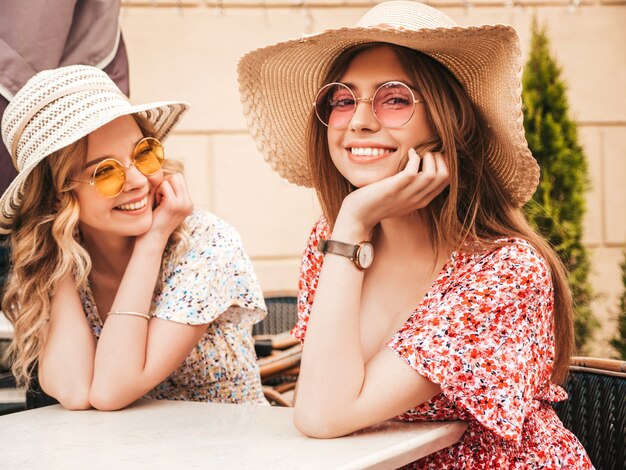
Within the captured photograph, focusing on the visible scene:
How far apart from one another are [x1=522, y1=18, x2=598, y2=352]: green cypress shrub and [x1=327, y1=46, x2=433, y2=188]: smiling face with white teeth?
3693 mm

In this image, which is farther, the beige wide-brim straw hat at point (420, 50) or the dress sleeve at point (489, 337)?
the beige wide-brim straw hat at point (420, 50)

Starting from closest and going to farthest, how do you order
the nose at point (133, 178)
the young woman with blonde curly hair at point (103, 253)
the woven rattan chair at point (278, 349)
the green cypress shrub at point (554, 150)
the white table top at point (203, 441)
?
the white table top at point (203, 441)
the young woman with blonde curly hair at point (103, 253)
the nose at point (133, 178)
the woven rattan chair at point (278, 349)
the green cypress shrub at point (554, 150)

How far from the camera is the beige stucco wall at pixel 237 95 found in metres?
5.89

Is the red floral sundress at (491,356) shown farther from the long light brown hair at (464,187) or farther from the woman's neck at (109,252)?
the woman's neck at (109,252)

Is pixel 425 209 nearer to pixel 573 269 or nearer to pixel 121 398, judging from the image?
pixel 121 398

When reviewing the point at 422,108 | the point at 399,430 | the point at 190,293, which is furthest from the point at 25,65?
the point at 399,430

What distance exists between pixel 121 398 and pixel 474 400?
3.18 feet

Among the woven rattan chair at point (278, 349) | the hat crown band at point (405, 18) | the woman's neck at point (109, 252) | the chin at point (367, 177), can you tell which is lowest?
the woven rattan chair at point (278, 349)

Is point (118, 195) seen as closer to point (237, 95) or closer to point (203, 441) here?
point (203, 441)

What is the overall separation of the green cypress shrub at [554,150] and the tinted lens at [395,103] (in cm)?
374

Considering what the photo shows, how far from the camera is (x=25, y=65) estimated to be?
262 centimetres

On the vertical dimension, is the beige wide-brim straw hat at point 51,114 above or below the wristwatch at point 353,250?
above

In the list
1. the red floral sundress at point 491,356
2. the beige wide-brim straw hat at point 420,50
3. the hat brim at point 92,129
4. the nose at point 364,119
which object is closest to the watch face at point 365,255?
the red floral sundress at point 491,356

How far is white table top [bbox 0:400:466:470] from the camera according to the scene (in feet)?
5.13
